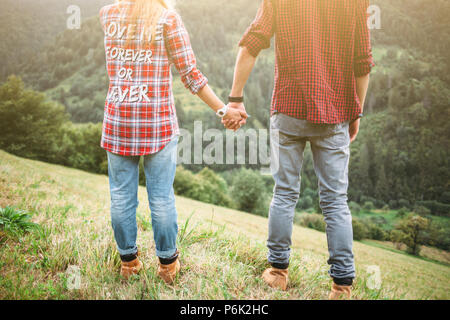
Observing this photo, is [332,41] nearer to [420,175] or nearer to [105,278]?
[105,278]

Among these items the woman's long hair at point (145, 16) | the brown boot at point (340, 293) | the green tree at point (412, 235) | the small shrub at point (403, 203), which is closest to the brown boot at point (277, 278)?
the brown boot at point (340, 293)

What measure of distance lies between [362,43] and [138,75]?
1.40 meters

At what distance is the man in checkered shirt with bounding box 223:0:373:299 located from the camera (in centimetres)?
161

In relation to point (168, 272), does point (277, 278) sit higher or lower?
lower

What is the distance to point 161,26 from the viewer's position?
150 cm

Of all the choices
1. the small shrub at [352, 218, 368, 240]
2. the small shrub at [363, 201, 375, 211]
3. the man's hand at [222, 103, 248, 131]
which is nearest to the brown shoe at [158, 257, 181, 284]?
the man's hand at [222, 103, 248, 131]

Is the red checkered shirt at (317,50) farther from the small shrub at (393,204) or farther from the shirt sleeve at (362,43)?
the small shrub at (393,204)

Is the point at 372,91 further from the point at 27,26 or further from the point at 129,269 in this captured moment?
the point at 27,26

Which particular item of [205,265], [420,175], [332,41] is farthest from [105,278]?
[420,175]

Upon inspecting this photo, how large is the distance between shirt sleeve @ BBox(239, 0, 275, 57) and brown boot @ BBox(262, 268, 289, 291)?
1.52 m

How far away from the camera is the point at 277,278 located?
5.99 feet

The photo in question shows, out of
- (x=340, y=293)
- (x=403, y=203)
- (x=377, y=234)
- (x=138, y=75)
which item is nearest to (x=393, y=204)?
(x=403, y=203)

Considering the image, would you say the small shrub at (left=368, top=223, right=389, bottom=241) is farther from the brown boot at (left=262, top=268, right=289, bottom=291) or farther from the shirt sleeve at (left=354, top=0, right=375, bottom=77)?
the shirt sleeve at (left=354, top=0, right=375, bottom=77)
